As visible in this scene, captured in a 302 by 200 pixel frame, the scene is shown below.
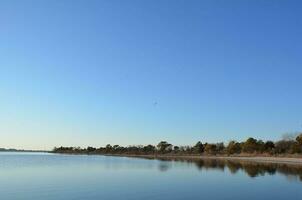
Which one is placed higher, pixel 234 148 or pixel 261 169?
pixel 234 148

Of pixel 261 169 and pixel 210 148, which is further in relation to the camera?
pixel 210 148

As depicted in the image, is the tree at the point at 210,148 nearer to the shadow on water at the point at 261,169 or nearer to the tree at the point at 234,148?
the tree at the point at 234,148

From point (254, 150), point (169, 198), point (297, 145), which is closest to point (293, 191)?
point (169, 198)

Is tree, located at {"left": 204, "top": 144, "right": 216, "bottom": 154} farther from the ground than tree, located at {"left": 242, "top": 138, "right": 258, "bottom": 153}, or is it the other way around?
tree, located at {"left": 204, "top": 144, "right": 216, "bottom": 154}

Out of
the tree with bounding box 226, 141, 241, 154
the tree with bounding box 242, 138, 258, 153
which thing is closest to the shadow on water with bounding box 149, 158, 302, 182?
the tree with bounding box 242, 138, 258, 153

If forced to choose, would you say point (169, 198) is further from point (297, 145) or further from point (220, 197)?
point (297, 145)

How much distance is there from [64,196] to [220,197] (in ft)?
35.7

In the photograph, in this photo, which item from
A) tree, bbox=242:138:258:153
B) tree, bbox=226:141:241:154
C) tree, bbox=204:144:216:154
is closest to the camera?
tree, bbox=242:138:258:153

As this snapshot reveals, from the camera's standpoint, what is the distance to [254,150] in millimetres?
142250

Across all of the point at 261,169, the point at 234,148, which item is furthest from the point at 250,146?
the point at 261,169

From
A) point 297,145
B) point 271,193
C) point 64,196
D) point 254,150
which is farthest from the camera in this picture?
point 254,150

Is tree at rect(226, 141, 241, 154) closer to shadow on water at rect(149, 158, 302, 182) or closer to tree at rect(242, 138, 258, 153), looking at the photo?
tree at rect(242, 138, 258, 153)

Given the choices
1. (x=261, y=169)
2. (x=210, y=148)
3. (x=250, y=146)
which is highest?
(x=210, y=148)

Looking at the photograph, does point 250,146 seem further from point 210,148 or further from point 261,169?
point 261,169
